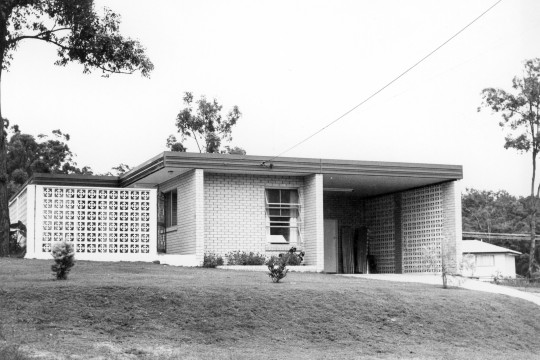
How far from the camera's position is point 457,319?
53.1ft

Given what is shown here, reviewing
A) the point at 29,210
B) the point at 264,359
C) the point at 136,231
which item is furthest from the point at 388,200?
the point at 264,359

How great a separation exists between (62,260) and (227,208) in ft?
31.0

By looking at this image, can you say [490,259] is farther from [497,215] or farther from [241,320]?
[241,320]

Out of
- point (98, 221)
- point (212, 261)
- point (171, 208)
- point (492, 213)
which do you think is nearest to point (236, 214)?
point (212, 261)

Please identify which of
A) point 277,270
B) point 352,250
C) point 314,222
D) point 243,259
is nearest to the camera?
point 277,270

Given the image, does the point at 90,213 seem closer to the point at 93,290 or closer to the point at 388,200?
the point at 93,290

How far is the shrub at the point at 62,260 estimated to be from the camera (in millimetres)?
15578

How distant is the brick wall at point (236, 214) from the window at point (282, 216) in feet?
0.79

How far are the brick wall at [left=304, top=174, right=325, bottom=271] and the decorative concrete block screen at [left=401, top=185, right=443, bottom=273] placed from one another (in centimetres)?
398

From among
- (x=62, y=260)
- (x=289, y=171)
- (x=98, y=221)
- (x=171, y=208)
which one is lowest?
(x=62, y=260)

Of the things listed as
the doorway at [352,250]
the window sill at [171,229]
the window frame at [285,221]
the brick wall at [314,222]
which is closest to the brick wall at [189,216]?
the window sill at [171,229]

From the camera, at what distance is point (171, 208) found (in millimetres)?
26750

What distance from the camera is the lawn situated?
41.1 ft

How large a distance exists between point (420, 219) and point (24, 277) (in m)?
15.6
